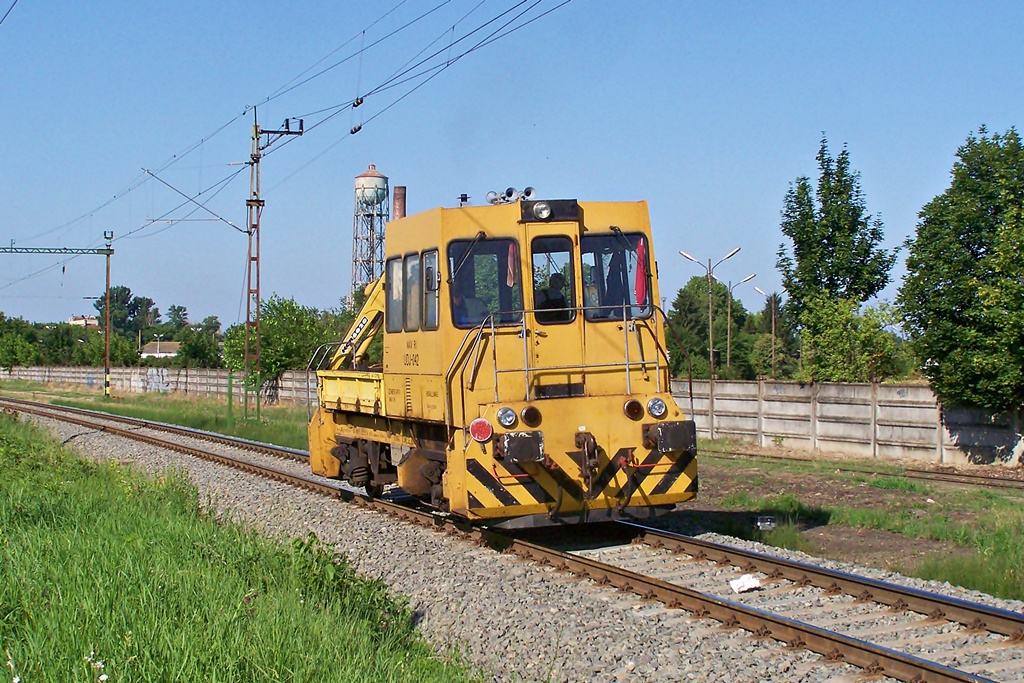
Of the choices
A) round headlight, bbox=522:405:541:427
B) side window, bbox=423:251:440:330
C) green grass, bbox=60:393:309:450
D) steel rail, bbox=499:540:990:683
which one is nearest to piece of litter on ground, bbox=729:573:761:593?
steel rail, bbox=499:540:990:683

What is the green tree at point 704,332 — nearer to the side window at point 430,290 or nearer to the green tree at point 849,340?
the green tree at point 849,340

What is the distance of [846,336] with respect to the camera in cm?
2916

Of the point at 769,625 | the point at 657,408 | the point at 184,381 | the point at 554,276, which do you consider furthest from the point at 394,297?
the point at 184,381

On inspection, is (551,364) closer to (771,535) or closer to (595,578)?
(595,578)

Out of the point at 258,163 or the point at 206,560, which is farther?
the point at 258,163

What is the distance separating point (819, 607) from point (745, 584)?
72 cm

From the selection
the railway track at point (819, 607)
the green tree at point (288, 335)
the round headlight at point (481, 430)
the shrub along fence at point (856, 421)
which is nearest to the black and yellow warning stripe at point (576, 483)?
the round headlight at point (481, 430)

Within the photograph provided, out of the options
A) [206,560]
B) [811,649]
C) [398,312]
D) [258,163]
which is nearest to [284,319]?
[258,163]

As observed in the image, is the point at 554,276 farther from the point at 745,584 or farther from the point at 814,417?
the point at 814,417

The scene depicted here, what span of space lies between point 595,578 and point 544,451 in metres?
1.34

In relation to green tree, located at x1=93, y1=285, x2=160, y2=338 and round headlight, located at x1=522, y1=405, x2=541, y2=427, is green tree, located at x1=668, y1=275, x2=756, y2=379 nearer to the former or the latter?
round headlight, located at x1=522, y1=405, x2=541, y2=427

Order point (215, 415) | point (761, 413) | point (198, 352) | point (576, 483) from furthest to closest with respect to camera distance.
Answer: point (198, 352), point (215, 415), point (761, 413), point (576, 483)

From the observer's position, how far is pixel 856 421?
2408 cm

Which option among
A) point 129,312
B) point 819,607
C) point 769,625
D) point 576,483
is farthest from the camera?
point 129,312
